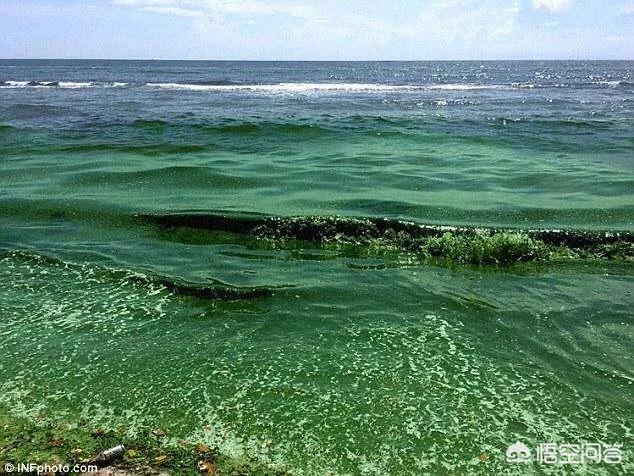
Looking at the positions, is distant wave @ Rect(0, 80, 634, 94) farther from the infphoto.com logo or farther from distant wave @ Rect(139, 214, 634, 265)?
the infphoto.com logo

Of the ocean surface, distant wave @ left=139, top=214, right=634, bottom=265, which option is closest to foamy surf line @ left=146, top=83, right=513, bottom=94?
the ocean surface

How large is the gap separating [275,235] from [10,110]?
24083 millimetres

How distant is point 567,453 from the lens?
3.96m

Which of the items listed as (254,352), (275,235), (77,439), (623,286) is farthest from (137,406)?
(623,286)

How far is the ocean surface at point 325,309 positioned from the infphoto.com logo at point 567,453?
55 mm

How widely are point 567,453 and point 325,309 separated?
3013 millimetres

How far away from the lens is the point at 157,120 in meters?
23.1

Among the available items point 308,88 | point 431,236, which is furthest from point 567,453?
point 308,88

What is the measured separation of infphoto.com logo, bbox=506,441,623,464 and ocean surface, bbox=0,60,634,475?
0.06 metres

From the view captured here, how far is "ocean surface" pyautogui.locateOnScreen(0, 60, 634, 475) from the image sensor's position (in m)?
4.25

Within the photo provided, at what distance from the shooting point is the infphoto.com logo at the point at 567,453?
12.8ft

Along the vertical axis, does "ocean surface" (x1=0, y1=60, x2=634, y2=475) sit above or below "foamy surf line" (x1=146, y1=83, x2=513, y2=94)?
A: below

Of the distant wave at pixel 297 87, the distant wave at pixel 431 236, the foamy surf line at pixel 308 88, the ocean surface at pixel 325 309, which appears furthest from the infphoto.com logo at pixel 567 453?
the distant wave at pixel 297 87

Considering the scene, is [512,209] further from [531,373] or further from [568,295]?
[531,373]
